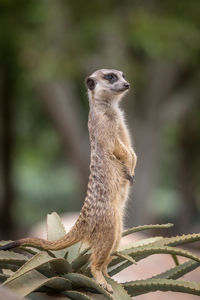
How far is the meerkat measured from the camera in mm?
2176

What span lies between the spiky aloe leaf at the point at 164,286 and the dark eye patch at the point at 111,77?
30.3 inches

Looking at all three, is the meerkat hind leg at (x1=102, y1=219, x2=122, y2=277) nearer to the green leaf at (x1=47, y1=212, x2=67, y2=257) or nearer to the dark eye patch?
the green leaf at (x1=47, y1=212, x2=67, y2=257)

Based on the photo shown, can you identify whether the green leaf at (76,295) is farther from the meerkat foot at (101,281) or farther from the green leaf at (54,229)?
the green leaf at (54,229)

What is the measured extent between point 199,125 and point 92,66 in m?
4.20

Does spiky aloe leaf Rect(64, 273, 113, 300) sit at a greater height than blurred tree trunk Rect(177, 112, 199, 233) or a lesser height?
greater

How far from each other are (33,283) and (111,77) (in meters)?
0.82

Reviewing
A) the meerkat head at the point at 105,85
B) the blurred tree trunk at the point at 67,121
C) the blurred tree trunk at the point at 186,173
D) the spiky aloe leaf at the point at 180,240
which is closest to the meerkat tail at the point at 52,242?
the spiky aloe leaf at the point at 180,240

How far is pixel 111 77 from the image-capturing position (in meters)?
2.32

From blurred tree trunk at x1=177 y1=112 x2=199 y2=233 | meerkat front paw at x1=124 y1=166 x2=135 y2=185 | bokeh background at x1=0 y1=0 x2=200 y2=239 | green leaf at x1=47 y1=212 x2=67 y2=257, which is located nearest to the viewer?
meerkat front paw at x1=124 y1=166 x2=135 y2=185

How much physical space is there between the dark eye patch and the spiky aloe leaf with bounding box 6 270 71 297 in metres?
0.77

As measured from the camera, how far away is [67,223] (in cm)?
589

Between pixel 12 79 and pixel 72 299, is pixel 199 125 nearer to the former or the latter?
pixel 12 79

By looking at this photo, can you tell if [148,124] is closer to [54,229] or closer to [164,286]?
[54,229]

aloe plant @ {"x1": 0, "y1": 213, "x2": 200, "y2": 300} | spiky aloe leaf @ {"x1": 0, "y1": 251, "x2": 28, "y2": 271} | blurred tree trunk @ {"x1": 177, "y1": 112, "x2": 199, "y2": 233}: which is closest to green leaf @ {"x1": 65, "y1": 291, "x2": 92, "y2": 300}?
aloe plant @ {"x1": 0, "y1": 213, "x2": 200, "y2": 300}
